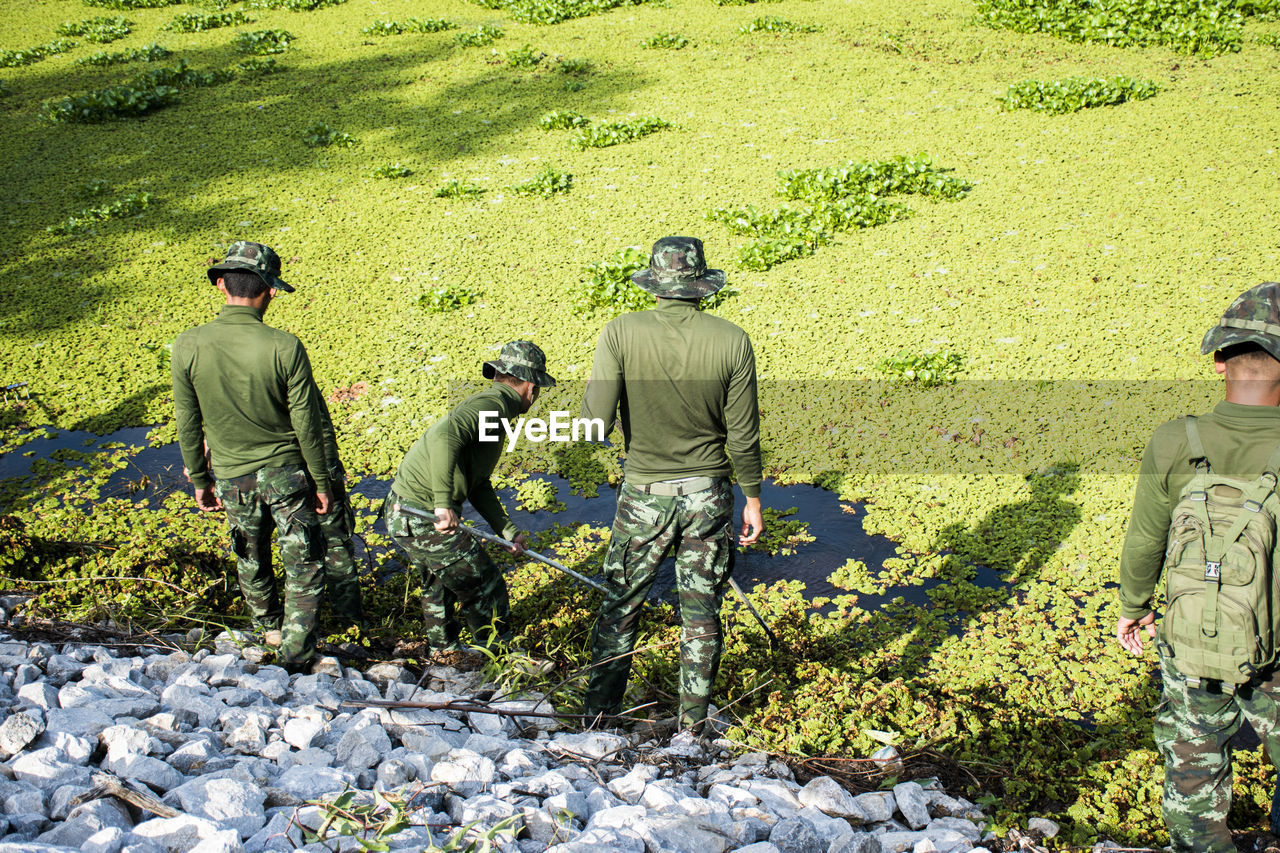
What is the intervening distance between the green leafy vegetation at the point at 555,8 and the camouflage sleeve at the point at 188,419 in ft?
42.9

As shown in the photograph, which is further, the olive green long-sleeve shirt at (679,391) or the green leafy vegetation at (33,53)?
the green leafy vegetation at (33,53)

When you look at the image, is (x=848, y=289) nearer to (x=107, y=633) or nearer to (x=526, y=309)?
(x=526, y=309)

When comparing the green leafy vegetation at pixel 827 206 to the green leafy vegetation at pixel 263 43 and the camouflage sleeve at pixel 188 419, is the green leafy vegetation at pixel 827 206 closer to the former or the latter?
the camouflage sleeve at pixel 188 419

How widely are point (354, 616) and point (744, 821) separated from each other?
8.85 ft

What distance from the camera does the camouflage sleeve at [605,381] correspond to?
3.75 m

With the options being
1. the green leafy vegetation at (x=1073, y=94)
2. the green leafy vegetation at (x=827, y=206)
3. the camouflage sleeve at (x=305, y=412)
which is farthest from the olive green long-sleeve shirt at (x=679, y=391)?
the green leafy vegetation at (x=1073, y=94)

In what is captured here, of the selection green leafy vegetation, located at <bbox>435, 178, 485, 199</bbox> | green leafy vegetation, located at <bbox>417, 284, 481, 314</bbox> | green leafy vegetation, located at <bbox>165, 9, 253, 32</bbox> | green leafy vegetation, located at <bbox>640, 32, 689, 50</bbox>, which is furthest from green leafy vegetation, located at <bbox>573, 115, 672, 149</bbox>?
green leafy vegetation, located at <bbox>165, 9, 253, 32</bbox>

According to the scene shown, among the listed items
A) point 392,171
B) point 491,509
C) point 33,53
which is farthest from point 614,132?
point 33,53

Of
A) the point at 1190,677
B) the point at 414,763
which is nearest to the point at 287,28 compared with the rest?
the point at 414,763

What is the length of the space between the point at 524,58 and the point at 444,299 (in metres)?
7.11

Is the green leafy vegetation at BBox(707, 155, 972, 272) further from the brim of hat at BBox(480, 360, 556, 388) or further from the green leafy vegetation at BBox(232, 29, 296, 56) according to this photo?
the green leafy vegetation at BBox(232, 29, 296, 56)

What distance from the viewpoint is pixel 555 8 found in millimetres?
15430

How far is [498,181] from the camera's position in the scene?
10.2 m

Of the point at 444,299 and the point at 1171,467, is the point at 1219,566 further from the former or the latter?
the point at 444,299
